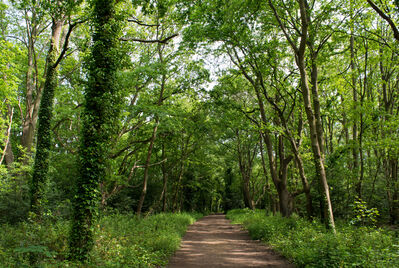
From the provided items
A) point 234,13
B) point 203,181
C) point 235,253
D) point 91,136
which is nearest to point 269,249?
point 235,253

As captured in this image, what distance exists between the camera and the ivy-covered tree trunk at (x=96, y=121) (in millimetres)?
5891

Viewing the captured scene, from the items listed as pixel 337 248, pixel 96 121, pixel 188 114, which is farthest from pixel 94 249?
pixel 188 114

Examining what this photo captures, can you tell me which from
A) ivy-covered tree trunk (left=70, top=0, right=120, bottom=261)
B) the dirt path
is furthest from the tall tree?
the dirt path

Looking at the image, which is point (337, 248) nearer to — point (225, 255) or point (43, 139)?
point (225, 255)

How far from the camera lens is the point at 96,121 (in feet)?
20.5

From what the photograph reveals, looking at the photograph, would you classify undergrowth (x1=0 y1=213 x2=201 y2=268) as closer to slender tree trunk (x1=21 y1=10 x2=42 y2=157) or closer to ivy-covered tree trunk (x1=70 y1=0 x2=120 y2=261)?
ivy-covered tree trunk (x1=70 y1=0 x2=120 y2=261)

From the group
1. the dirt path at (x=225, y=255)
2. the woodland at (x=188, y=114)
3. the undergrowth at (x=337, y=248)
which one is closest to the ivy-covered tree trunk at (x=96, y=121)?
the woodland at (x=188, y=114)

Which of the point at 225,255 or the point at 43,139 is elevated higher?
the point at 43,139

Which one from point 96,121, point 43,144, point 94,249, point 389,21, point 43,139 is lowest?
point 94,249

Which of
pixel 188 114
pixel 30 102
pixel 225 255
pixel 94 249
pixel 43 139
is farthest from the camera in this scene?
pixel 188 114

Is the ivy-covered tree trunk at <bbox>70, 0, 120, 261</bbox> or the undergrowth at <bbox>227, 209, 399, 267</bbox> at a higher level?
the ivy-covered tree trunk at <bbox>70, 0, 120, 261</bbox>

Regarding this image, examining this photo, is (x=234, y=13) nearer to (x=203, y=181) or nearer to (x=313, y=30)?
(x=313, y=30)

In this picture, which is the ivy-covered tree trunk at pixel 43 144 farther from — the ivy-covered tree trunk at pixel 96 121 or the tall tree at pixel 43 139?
the ivy-covered tree trunk at pixel 96 121

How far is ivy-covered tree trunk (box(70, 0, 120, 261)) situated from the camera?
5.89 metres
